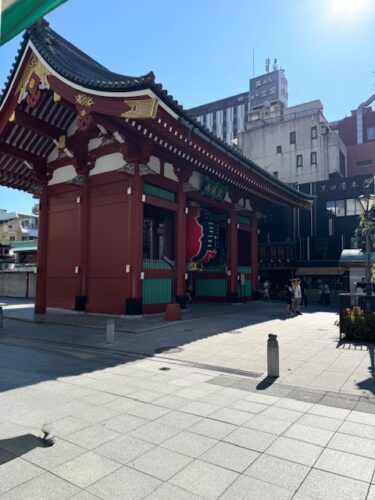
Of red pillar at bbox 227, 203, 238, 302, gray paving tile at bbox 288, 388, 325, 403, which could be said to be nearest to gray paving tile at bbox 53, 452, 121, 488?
gray paving tile at bbox 288, 388, 325, 403

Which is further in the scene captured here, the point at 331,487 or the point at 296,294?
the point at 296,294

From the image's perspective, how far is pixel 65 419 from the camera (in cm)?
487

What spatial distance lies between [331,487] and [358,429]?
157cm

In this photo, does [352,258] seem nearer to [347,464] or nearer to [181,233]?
[181,233]

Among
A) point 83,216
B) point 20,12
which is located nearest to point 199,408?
point 20,12

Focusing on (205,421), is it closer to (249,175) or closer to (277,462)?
(277,462)

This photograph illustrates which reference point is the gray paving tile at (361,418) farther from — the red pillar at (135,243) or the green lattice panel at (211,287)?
the green lattice panel at (211,287)

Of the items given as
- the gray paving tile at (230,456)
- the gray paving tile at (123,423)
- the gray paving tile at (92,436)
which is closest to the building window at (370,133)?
the gray paving tile at (123,423)

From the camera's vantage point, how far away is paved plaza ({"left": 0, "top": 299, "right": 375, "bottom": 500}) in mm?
3361

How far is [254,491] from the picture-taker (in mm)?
3252

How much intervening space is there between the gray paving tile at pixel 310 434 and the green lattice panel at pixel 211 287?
17334 millimetres

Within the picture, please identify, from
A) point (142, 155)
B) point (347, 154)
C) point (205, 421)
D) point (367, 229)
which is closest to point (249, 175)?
point (142, 155)

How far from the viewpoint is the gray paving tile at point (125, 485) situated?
3.16 m

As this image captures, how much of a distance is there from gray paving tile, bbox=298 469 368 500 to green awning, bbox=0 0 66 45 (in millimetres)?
4969
